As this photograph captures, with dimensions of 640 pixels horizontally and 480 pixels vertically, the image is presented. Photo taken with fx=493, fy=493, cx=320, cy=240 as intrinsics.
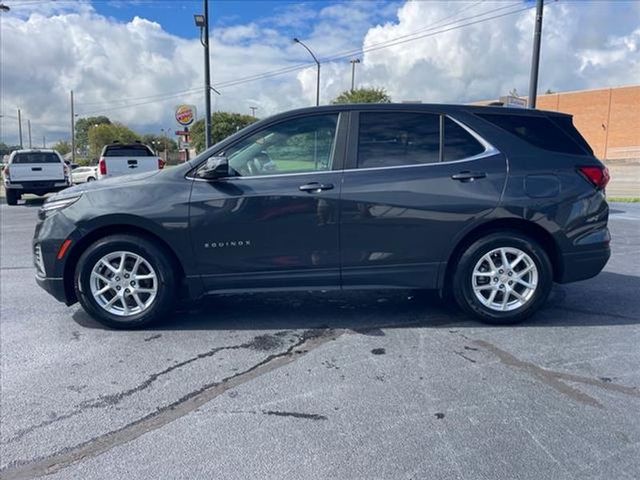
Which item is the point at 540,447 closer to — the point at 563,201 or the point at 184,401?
the point at 184,401

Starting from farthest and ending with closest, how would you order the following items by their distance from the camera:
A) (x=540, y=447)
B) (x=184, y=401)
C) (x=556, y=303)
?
(x=556, y=303), (x=184, y=401), (x=540, y=447)

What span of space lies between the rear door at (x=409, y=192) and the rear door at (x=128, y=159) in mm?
11072

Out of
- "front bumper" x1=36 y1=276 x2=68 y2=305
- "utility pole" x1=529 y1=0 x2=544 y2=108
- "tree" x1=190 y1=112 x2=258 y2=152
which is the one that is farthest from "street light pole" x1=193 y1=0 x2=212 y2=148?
"tree" x1=190 y1=112 x2=258 y2=152

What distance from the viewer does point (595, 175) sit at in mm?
4215

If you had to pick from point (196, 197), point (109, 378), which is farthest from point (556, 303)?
point (109, 378)

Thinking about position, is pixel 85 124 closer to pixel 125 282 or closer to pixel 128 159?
pixel 128 159

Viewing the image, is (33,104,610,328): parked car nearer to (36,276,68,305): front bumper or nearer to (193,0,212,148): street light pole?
(36,276,68,305): front bumper

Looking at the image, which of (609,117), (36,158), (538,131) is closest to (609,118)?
(609,117)

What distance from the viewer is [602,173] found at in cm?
425

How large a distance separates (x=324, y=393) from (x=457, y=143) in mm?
2361

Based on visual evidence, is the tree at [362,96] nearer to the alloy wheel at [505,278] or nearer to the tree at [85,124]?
the alloy wheel at [505,278]

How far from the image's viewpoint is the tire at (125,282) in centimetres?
407

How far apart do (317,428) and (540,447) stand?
3.82 feet

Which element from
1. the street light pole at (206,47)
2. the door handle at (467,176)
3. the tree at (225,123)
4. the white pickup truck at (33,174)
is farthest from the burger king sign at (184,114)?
the tree at (225,123)
